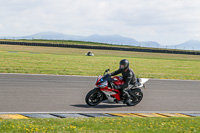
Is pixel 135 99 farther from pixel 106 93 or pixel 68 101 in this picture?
pixel 68 101

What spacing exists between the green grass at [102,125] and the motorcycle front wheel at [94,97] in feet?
7.24

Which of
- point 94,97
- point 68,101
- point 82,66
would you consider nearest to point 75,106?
point 94,97

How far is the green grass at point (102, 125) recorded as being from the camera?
618 cm

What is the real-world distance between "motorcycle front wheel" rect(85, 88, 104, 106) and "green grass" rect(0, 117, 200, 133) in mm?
2207

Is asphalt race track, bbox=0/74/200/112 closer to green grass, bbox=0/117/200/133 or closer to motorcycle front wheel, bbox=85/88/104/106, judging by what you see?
motorcycle front wheel, bbox=85/88/104/106

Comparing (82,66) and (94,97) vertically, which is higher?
(82,66)

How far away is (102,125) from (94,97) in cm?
297

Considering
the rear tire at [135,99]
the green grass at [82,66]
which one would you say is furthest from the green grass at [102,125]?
the green grass at [82,66]

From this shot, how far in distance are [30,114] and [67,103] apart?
2.08 m

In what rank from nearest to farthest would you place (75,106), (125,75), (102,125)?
(102,125), (75,106), (125,75)

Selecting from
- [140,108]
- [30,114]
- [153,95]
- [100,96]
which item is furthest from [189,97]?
[30,114]

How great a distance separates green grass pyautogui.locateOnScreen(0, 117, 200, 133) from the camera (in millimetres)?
6176

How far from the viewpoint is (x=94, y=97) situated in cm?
962

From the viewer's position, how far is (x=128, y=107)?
9.79 meters
